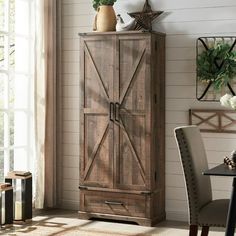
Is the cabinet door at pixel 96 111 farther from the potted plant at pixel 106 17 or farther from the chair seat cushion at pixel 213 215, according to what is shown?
the chair seat cushion at pixel 213 215

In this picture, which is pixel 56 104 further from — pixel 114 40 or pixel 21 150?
pixel 114 40

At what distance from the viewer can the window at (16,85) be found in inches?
225

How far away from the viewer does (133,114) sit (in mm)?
5484

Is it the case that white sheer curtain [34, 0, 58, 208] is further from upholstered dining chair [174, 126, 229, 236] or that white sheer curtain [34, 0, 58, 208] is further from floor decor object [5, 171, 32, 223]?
upholstered dining chair [174, 126, 229, 236]

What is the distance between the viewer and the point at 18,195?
5473 millimetres

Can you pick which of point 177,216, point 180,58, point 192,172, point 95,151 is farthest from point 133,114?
point 192,172

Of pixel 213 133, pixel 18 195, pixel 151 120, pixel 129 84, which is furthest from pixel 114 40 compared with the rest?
pixel 18 195

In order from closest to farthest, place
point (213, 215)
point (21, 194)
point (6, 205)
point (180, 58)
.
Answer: point (213, 215) → point (6, 205) → point (21, 194) → point (180, 58)

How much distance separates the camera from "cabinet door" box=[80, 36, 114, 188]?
559 cm

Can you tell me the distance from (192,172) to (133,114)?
1.61 metres

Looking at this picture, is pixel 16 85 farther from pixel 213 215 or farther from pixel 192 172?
pixel 213 215

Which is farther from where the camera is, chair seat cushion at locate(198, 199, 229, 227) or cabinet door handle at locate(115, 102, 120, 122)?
cabinet door handle at locate(115, 102, 120, 122)

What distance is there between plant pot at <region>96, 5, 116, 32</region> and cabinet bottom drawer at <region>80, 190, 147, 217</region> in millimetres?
1615

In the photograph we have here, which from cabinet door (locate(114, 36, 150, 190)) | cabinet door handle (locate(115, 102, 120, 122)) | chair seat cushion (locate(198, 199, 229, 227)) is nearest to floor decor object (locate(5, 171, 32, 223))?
cabinet door (locate(114, 36, 150, 190))
